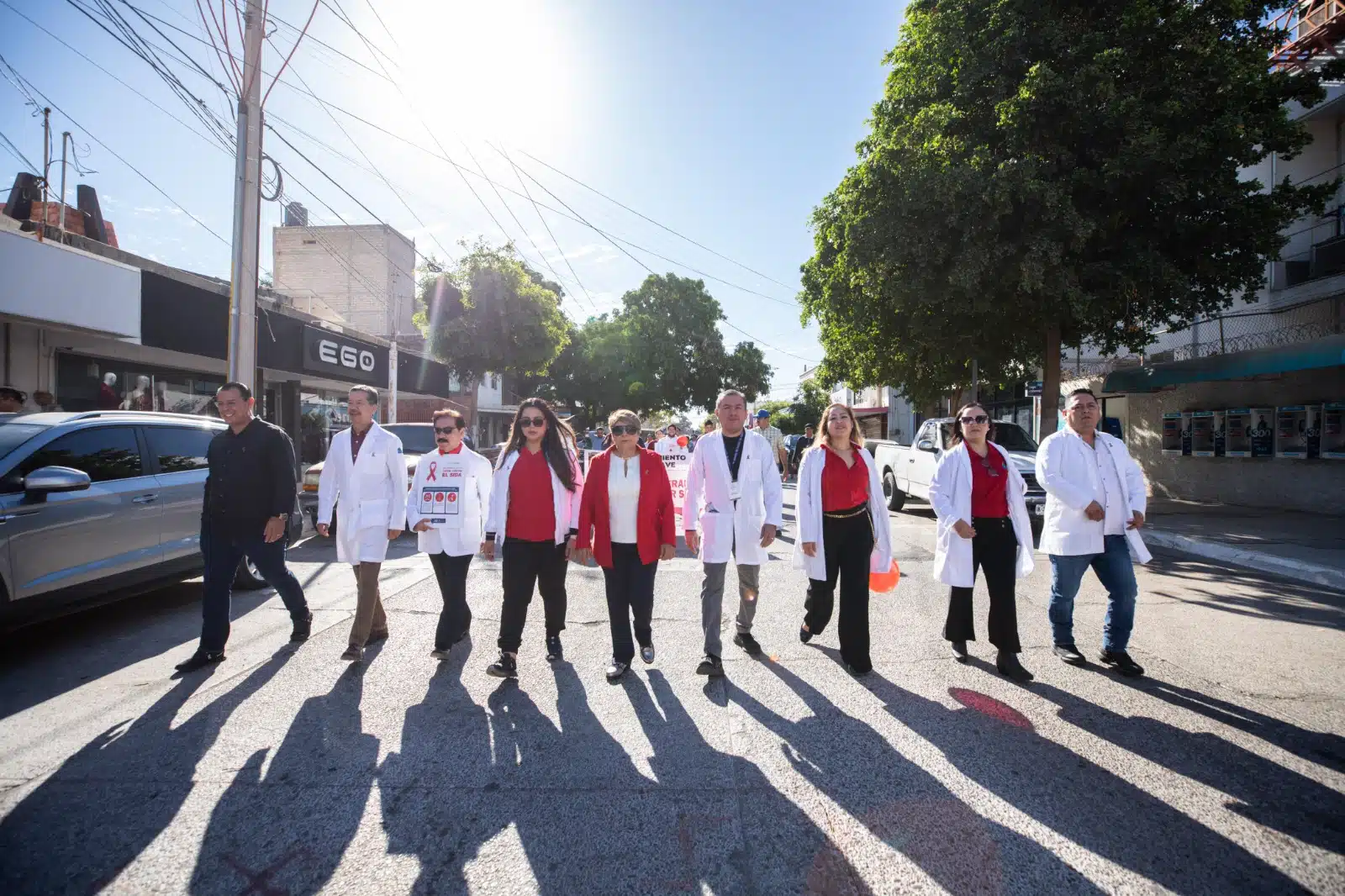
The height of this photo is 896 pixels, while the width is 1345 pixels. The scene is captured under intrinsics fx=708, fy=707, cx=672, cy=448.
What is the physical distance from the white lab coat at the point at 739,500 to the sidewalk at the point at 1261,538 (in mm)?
6810

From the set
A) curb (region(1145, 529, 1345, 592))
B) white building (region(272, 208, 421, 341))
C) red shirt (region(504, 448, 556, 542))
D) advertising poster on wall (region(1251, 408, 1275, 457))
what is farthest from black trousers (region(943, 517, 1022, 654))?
white building (region(272, 208, 421, 341))

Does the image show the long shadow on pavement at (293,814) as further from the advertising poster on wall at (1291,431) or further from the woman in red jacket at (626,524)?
the advertising poster on wall at (1291,431)

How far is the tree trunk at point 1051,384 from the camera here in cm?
1348

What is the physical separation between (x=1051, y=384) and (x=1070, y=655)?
10.4 m

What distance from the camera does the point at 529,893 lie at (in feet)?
7.98

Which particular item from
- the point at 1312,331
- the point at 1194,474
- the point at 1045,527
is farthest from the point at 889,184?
the point at 1194,474

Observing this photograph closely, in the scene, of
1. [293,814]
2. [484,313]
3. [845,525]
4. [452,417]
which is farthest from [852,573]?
[484,313]

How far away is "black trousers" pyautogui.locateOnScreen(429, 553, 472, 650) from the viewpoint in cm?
505

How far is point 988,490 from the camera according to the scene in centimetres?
482

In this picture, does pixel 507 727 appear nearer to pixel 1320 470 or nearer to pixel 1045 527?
pixel 1045 527

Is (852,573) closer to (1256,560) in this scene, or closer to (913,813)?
(913,813)

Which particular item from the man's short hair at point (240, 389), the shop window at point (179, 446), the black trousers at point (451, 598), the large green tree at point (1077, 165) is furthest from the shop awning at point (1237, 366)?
the shop window at point (179, 446)

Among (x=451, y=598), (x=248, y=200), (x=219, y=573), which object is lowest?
(x=451, y=598)

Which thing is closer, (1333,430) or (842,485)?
(842,485)
